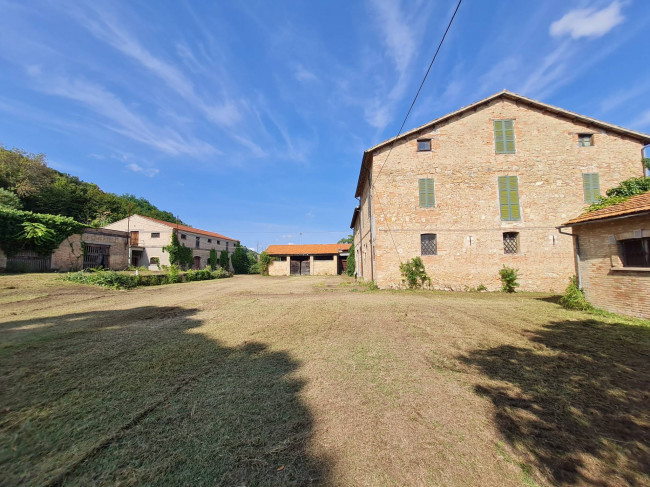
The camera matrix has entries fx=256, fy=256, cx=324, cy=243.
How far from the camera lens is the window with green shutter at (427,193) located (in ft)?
45.0

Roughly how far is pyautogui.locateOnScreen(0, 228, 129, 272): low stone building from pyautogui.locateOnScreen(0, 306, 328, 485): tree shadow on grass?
55.5 ft

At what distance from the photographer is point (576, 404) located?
284 centimetres

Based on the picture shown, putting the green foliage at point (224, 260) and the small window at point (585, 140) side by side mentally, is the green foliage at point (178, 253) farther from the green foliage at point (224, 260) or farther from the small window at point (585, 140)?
the small window at point (585, 140)

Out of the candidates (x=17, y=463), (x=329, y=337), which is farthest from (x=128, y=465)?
(x=329, y=337)

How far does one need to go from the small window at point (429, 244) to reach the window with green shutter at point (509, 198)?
3.67m

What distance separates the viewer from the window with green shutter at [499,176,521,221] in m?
13.4

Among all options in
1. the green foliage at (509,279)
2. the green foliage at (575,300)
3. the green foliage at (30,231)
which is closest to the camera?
the green foliage at (575,300)

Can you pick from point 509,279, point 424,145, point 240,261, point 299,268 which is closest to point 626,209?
point 509,279

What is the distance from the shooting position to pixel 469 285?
43.3 ft

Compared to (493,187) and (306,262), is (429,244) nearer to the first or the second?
(493,187)

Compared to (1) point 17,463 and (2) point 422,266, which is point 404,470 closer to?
(1) point 17,463

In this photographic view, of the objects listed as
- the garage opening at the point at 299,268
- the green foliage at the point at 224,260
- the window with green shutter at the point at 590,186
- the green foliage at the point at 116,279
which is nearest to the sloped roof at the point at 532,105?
the window with green shutter at the point at 590,186

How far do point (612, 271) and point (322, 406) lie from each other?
9.57 metres

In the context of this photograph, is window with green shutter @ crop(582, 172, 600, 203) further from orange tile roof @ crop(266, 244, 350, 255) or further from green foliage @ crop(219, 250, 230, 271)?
green foliage @ crop(219, 250, 230, 271)
